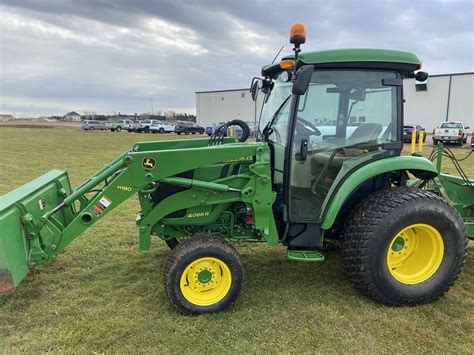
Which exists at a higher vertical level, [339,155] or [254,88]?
[254,88]

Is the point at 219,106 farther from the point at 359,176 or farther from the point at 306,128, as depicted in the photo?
the point at 359,176

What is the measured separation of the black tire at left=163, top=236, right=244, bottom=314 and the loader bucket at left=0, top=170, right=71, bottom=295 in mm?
1173

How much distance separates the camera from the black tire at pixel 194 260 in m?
3.14

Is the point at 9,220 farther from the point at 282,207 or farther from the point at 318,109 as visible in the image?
the point at 318,109

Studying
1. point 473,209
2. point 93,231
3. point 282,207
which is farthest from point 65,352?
point 473,209

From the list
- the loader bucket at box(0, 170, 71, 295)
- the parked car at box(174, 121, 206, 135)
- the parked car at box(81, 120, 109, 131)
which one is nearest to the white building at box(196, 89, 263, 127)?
the parked car at box(174, 121, 206, 135)

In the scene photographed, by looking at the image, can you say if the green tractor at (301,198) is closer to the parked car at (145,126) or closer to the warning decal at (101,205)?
the warning decal at (101,205)

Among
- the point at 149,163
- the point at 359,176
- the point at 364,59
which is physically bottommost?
the point at 359,176

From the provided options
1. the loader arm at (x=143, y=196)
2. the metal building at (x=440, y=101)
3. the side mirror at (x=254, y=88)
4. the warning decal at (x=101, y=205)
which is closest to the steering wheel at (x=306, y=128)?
the loader arm at (x=143, y=196)

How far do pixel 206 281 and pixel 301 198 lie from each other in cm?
117

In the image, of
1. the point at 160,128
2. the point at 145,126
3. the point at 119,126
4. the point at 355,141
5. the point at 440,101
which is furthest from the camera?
the point at 119,126

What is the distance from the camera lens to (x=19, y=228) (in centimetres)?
315

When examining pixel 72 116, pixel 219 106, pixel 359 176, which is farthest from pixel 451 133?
pixel 72 116

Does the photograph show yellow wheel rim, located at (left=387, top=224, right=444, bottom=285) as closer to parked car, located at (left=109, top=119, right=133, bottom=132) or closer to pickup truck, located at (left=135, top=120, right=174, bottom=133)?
pickup truck, located at (left=135, top=120, right=174, bottom=133)
